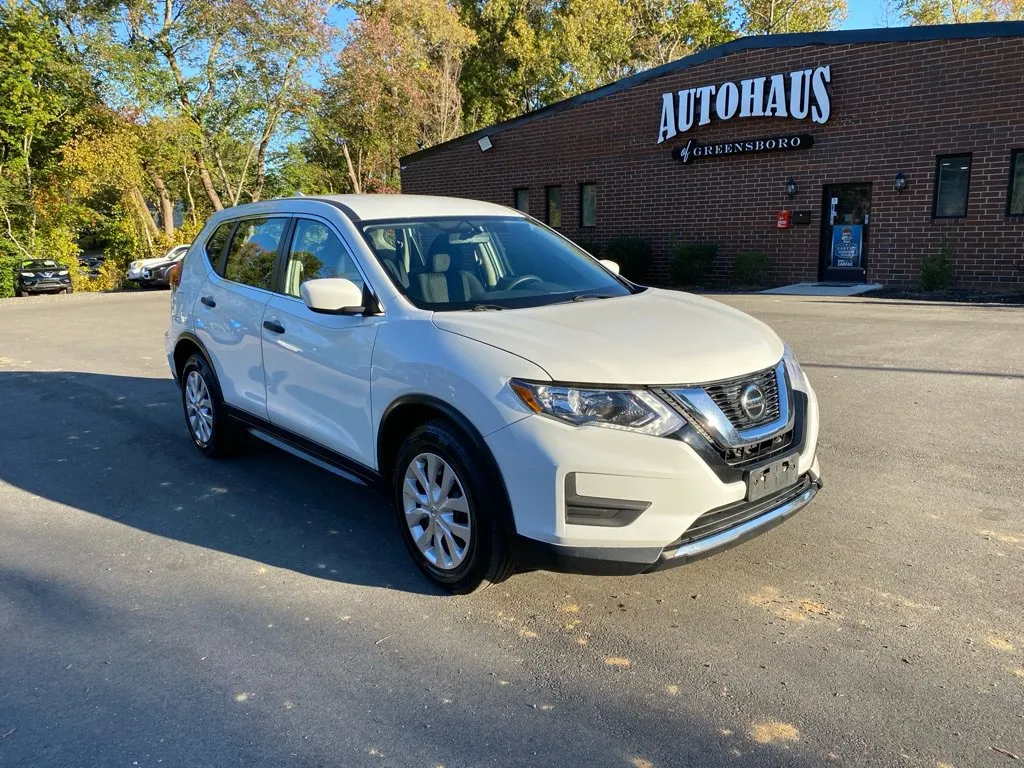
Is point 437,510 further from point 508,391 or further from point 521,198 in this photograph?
point 521,198

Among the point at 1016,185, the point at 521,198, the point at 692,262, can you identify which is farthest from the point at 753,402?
the point at 521,198

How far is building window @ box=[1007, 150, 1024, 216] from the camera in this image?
48.8 ft

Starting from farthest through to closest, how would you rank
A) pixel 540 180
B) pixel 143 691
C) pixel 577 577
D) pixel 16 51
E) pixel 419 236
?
pixel 16 51 < pixel 540 180 < pixel 419 236 < pixel 577 577 < pixel 143 691

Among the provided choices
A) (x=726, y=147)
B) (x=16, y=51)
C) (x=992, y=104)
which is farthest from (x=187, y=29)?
(x=992, y=104)

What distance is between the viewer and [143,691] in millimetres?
2846

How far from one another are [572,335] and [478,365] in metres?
0.42

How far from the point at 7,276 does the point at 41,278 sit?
3.15 ft

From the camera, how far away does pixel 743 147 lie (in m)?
18.0

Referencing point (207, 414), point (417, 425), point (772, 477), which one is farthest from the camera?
point (207, 414)

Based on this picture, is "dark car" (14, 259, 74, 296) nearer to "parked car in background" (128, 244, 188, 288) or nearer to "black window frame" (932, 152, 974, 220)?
"parked car in background" (128, 244, 188, 288)

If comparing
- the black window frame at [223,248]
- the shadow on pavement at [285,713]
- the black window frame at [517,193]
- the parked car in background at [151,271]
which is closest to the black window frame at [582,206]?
the black window frame at [517,193]

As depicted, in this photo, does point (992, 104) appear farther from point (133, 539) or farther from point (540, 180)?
point (133, 539)

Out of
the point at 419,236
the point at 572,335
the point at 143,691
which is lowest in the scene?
the point at 143,691

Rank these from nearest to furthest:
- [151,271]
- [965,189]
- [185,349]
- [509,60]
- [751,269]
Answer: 1. [185,349]
2. [965,189]
3. [751,269]
4. [151,271]
5. [509,60]
